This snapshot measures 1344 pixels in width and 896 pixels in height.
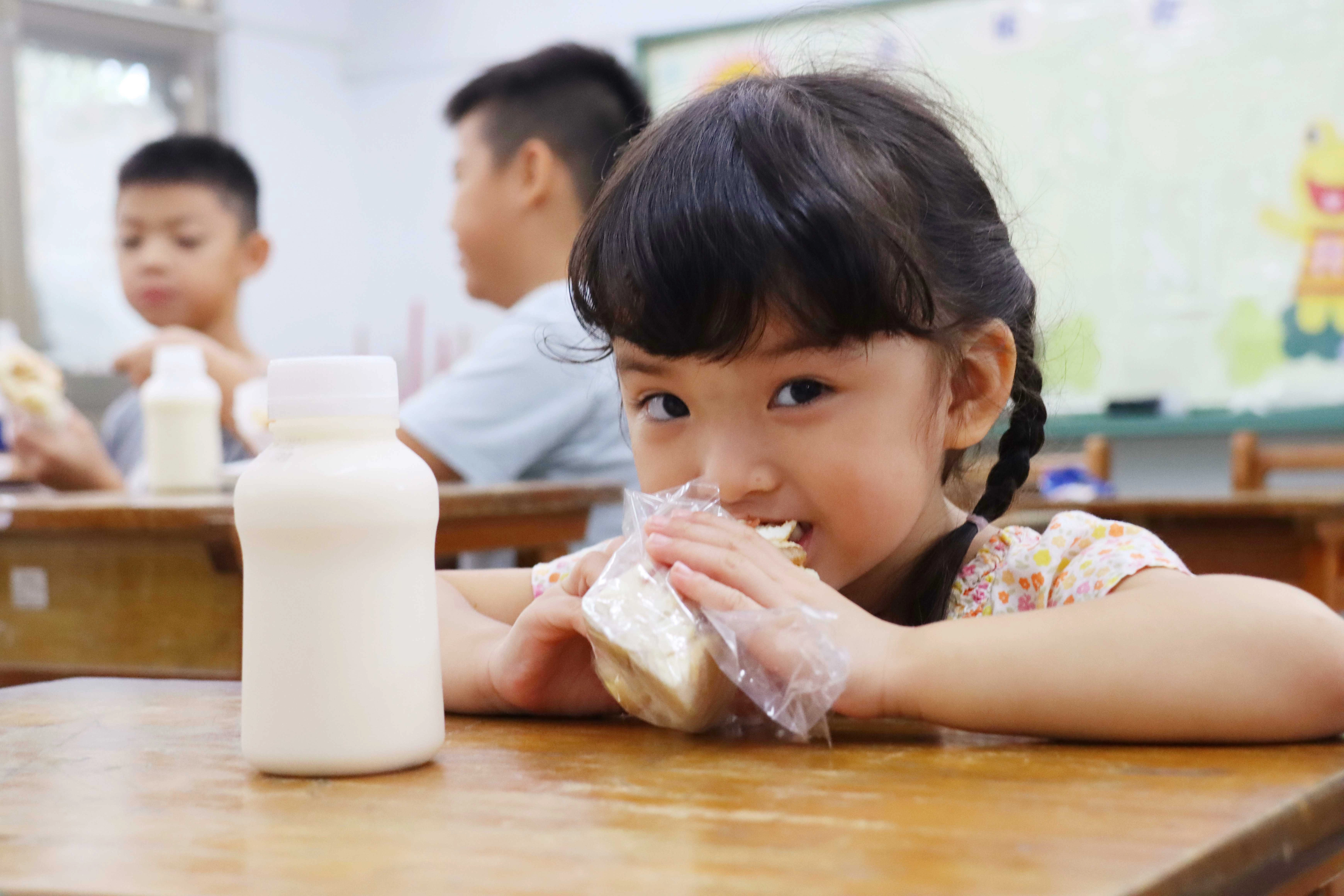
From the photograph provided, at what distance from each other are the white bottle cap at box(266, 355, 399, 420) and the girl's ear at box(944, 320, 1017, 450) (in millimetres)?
469

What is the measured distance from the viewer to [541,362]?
2.16m

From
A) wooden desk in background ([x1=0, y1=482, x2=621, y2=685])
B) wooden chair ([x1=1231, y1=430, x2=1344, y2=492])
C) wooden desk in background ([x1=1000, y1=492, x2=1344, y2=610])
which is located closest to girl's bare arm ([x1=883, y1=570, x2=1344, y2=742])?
wooden desk in background ([x1=0, y1=482, x2=621, y2=685])

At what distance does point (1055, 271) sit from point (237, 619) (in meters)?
2.66

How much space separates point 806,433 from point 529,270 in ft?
5.46

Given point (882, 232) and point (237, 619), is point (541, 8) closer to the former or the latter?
point (237, 619)

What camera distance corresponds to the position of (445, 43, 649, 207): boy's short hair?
2455 mm

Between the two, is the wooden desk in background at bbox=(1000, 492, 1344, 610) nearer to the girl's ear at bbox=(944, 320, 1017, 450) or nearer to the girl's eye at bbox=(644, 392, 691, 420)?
the girl's ear at bbox=(944, 320, 1017, 450)

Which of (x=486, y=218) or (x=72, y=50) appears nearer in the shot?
(x=486, y=218)

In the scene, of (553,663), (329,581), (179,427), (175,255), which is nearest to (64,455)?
(179,427)


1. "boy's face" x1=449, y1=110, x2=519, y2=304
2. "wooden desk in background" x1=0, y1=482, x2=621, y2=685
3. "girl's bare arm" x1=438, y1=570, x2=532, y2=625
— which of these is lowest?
"wooden desk in background" x1=0, y1=482, x2=621, y2=685

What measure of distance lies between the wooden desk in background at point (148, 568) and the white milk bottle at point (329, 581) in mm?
1091

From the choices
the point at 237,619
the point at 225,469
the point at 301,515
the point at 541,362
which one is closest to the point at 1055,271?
the point at 541,362

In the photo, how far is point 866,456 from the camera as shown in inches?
33.6

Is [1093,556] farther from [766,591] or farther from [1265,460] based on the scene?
[1265,460]
